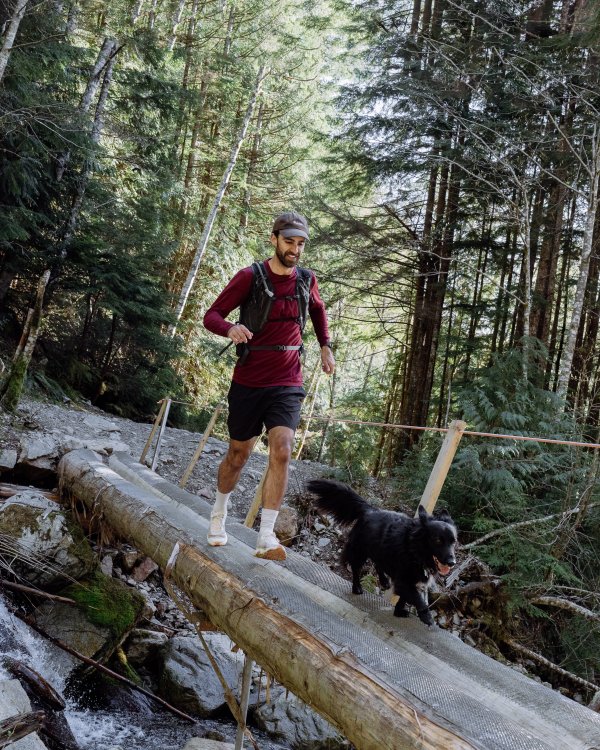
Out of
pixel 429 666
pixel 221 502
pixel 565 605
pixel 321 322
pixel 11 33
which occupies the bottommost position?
pixel 565 605

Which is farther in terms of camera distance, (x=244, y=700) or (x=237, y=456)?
(x=237, y=456)

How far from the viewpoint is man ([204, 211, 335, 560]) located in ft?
12.0

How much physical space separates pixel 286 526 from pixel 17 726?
15.9ft

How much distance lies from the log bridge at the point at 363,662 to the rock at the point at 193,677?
124cm

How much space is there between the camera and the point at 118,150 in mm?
18188

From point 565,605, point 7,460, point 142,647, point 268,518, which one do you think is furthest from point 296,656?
point 7,460

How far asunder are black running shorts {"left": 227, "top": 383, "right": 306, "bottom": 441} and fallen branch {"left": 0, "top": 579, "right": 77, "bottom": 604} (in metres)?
2.56

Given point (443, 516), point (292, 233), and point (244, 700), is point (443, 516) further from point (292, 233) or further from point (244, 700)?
point (292, 233)

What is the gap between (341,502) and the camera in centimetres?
390

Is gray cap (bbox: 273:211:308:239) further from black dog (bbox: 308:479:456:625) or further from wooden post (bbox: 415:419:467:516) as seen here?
black dog (bbox: 308:479:456:625)

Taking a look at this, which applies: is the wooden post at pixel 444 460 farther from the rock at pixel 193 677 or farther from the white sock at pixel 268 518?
the rock at pixel 193 677

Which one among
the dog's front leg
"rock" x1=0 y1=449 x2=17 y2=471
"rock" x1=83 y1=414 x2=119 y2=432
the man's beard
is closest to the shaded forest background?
"rock" x1=83 y1=414 x2=119 y2=432

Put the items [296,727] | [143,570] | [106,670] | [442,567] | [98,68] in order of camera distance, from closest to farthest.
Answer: [442,567] → [106,670] → [296,727] → [143,570] → [98,68]

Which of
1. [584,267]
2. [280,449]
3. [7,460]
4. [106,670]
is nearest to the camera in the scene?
[280,449]
